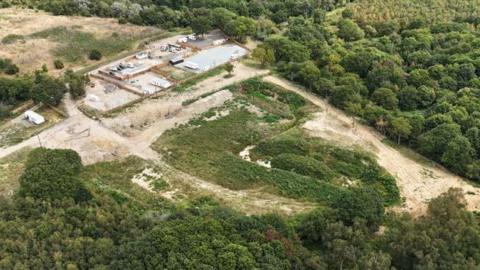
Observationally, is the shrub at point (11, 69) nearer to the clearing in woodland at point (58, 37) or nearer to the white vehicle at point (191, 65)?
the clearing in woodland at point (58, 37)

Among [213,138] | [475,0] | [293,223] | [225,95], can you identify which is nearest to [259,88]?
[225,95]

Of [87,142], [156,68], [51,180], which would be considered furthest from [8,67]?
[51,180]

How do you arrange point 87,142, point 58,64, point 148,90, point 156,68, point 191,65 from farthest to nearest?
point 191,65 → point 58,64 → point 156,68 → point 148,90 → point 87,142

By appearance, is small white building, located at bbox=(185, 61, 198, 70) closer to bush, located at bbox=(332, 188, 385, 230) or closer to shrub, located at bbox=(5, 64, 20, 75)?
shrub, located at bbox=(5, 64, 20, 75)

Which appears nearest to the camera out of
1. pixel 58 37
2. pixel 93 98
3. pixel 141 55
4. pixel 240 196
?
pixel 240 196

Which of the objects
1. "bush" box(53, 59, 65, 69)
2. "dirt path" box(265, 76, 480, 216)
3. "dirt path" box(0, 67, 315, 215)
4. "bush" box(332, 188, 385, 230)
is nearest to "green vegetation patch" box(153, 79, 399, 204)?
"dirt path" box(0, 67, 315, 215)

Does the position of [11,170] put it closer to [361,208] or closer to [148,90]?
[148,90]
